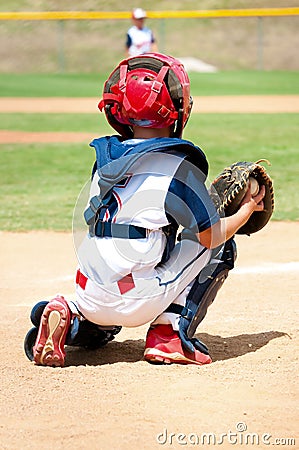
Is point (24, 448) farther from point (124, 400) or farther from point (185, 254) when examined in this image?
point (185, 254)

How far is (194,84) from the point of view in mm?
20422

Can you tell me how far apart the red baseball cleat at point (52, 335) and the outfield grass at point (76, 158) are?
316 cm

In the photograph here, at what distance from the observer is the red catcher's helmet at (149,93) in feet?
10.1

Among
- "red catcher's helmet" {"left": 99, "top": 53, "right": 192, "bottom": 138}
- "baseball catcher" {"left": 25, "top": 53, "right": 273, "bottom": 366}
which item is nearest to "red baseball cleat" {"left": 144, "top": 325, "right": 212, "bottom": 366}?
"baseball catcher" {"left": 25, "top": 53, "right": 273, "bottom": 366}

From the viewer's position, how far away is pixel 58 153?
1030cm

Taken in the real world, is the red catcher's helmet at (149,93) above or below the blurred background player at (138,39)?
above

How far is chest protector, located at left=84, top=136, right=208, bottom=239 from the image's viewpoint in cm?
310

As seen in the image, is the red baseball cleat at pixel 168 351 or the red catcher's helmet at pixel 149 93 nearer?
the red catcher's helmet at pixel 149 93

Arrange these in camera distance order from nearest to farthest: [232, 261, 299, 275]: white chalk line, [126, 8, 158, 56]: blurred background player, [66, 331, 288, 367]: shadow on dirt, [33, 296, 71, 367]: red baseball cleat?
[33, 296, 71, 367]: red baseball cleat → [66, 331, 288, 367]: shadow on dirt → [232, 261, 299, 275]: white chalk line → [126, 8, 158, 56]: blurred background player

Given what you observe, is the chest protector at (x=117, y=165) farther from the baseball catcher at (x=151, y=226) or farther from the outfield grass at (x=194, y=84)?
the outfield grass at (x=194, y=84)

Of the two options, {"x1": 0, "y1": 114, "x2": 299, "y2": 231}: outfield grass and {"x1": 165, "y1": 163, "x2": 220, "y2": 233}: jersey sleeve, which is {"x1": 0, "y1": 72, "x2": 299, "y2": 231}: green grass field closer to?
{"x1": 0, "y1": 114, "x2": 299, "y2": 231}: outfield grass

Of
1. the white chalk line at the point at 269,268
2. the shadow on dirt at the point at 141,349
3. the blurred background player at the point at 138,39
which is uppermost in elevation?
the shadow on dirt at the point at 141,349

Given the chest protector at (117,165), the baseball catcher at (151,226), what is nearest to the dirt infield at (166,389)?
the baseball catcher at (151,226)

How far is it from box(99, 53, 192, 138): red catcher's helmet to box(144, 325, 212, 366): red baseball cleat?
2.55 ft
